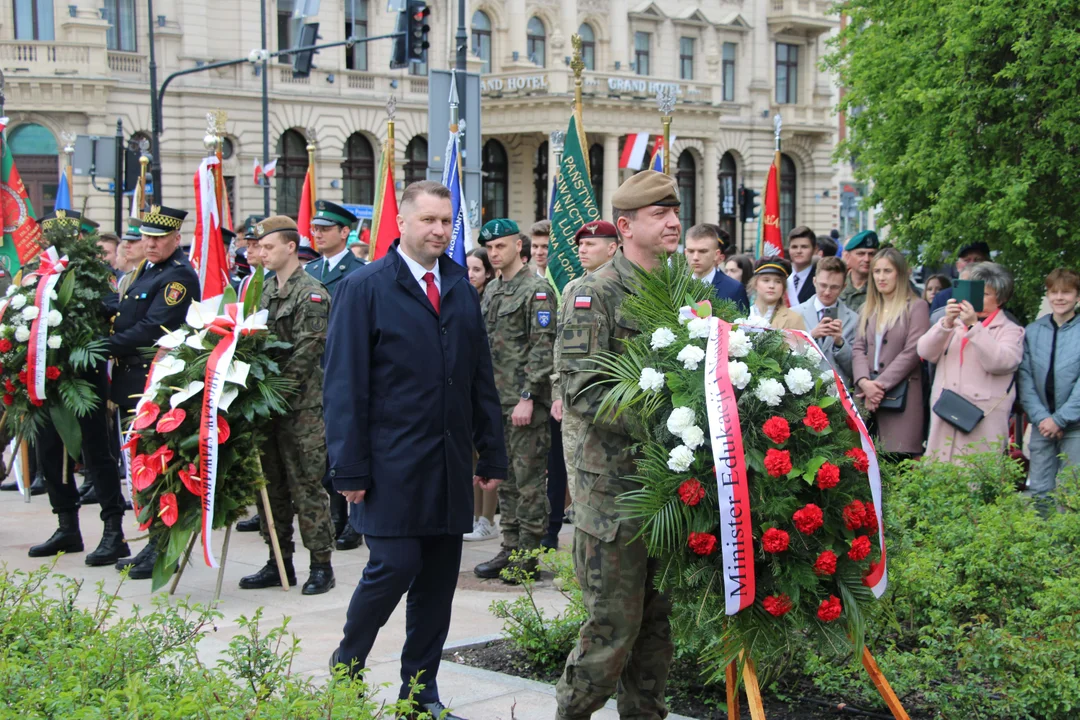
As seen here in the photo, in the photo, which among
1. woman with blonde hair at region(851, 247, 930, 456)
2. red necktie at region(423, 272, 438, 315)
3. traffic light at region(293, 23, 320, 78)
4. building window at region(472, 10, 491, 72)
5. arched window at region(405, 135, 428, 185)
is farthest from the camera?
building window at region(472, 10, 491, 72)

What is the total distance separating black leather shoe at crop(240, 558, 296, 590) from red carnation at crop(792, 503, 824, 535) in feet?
15.8

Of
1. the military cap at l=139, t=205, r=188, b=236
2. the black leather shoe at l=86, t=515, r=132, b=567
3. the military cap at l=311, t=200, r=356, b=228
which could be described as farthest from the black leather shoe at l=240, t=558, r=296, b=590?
the military cap at l=311, t=200, r=356, b=228

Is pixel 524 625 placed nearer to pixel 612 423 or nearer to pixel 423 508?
pixel 423 508

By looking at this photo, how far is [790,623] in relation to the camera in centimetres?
439

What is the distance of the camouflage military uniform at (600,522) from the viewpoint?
4.59 m

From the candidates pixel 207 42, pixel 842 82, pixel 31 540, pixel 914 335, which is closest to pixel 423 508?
pixel 914 335

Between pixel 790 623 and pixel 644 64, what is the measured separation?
54195 millimetres

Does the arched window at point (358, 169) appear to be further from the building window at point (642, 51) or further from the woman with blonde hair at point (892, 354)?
the woman with blonde hair at point (892, 354)

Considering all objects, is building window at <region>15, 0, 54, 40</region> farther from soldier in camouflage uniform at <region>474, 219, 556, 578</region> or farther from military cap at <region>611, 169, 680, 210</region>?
military cap at <region>611, 169, 680, 210</region>

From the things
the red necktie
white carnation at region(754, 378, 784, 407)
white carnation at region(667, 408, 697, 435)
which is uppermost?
the red necktie

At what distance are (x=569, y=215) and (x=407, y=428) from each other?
5.82 meters

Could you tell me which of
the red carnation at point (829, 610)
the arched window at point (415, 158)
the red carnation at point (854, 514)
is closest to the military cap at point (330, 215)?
the red carnation at point (854, 514)

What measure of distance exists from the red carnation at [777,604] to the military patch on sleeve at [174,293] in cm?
536

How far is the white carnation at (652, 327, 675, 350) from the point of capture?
4.46 m
